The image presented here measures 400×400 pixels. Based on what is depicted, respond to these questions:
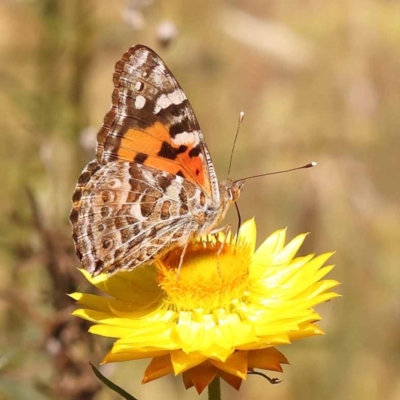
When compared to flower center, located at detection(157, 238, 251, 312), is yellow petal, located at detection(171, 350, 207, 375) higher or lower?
lower

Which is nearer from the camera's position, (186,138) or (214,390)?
(214,390)

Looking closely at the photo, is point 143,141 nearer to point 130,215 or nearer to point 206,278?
point 130,215

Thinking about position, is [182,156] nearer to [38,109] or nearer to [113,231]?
[113,231]

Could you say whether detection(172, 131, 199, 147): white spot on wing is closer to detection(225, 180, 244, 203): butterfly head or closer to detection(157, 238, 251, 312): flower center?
detection(225, 180, 244, 203): butterfly head

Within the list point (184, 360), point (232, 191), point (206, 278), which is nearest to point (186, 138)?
point (232, 191)

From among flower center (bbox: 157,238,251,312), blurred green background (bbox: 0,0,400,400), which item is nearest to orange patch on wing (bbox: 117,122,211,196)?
flower center (bbox: 157,238,251,312)

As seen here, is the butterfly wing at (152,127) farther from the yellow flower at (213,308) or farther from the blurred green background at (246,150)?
the blurred green background at (246,150)

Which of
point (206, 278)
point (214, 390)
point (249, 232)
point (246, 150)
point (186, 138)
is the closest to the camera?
point (214, 390)
